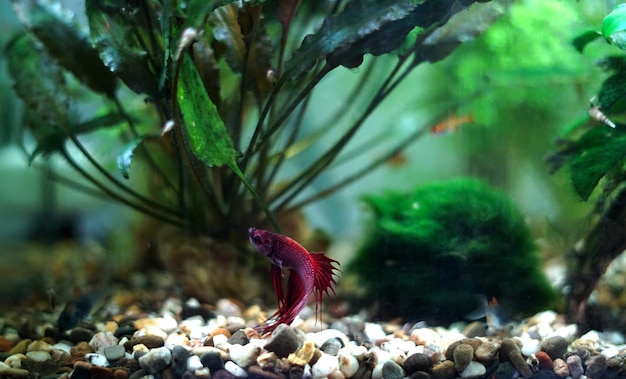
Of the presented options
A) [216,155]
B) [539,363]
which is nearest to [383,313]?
[539,363]

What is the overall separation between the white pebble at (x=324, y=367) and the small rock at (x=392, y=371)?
0.15 meters

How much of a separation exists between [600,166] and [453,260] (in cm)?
64

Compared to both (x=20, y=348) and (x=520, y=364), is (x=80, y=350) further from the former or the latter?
(x=520, y=364)

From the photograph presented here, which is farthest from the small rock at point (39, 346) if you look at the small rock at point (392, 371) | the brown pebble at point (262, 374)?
the small rock at point (392, 371)

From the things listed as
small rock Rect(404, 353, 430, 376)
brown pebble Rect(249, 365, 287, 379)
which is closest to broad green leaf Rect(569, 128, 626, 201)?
small rock Rect(404, 353, 430, 376)

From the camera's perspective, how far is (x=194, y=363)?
1.60 meters

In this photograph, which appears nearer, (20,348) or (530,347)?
(530,347)

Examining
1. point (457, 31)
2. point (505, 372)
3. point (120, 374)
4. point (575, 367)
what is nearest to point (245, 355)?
point (120, 374)

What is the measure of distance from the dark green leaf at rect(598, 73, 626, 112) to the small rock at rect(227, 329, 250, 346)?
1442 mm

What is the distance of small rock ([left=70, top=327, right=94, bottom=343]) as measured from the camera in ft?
6.38

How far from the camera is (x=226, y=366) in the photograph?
62.7 inches

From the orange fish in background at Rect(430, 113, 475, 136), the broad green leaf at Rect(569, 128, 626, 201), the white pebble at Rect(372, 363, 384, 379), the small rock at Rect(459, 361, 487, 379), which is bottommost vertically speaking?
the small rock at Rect(459, 361, 487, 379)

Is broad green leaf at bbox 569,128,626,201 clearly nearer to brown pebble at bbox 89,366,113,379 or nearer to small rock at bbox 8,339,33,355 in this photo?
brown pebble at bbox 89,366,113,379

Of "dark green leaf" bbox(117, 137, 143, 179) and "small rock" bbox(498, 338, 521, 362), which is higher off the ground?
"dark green leaf" bbox(117, 137, 143, 179)
